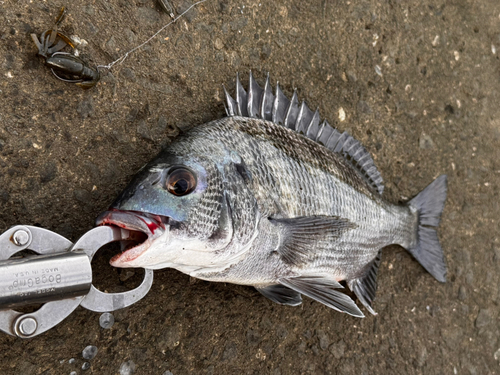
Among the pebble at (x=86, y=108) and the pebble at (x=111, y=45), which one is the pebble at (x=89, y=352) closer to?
the pebble at (x=86, y=108)

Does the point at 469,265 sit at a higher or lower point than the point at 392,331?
higher

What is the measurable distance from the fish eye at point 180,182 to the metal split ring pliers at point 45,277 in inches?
7.6

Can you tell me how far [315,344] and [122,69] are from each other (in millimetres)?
1538

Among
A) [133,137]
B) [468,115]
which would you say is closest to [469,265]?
[468,115]

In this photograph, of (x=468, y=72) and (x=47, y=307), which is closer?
(x=47, y=307)

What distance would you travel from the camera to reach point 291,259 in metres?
1.63

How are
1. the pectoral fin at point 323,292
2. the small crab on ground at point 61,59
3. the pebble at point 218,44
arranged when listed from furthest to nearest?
the pebble at point 218,44
the pectoral fin at point 323,292
the small crab on ground at point 61,59

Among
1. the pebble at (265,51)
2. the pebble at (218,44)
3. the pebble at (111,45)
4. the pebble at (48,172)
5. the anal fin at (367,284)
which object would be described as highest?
the pebble at (265,51)

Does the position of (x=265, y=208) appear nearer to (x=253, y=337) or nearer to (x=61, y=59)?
(x=253, y=337)

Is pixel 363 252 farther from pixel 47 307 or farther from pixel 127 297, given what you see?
pixel 47 307

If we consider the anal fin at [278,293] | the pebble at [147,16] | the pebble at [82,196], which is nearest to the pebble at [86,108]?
Answer: the pebble at [82,196]

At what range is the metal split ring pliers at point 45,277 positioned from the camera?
1089 mm

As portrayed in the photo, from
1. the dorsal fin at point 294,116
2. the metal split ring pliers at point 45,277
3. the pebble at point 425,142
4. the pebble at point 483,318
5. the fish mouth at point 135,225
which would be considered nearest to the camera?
the metal split ring pliers at point 45,277

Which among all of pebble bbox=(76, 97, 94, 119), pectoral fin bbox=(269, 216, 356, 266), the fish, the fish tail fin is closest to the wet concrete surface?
pebble bbox=(76, 97, 94, 119)
